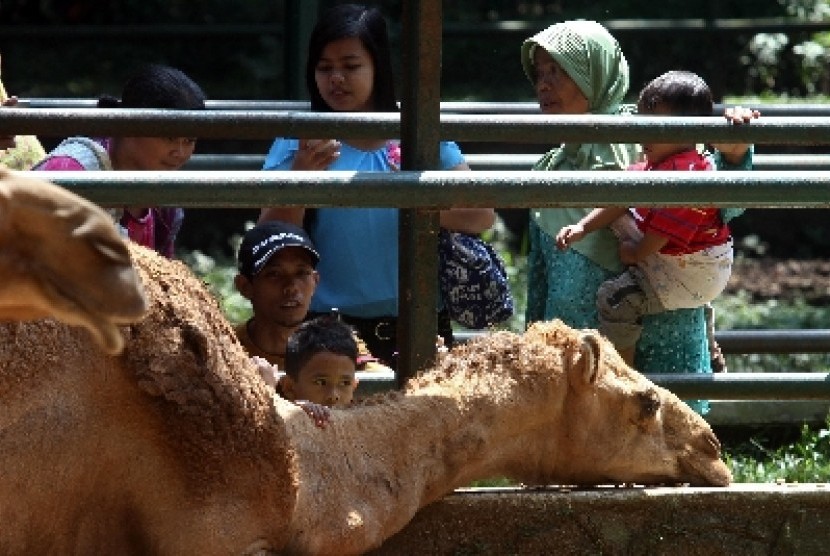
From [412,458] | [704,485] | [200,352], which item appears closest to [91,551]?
[200,352]

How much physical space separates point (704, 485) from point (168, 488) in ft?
5.35

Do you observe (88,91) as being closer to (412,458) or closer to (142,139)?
(142,139)

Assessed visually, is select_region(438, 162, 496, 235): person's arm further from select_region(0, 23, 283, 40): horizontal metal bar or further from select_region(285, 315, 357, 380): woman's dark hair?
select_region(0, 23, 283, 40): horizontal metal bar

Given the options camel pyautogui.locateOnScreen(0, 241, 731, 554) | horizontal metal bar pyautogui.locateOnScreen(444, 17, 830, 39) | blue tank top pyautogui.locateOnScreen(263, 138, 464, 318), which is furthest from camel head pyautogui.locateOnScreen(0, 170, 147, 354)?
horizontal metal bar pyautogui.locateOnScreen(444, 17, 830, 39)

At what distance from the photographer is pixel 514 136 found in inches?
199

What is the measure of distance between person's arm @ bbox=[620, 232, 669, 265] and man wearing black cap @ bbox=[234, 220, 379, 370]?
0.82 m

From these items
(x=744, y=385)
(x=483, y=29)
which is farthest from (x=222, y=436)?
(x=483, y=29)

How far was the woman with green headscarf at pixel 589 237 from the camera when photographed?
5.98 metres

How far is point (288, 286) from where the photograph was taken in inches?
218

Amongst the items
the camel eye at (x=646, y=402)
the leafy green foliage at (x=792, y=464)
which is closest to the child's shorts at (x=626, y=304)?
the camel eye at (x=646, y=402)

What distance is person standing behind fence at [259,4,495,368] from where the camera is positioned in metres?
5.79

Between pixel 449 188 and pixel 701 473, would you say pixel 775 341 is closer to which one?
pixel 701 473

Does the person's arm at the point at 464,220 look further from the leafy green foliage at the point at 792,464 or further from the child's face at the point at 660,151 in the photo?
the leafy green foliage at the point at 792,464

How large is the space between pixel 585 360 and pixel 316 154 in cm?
102
